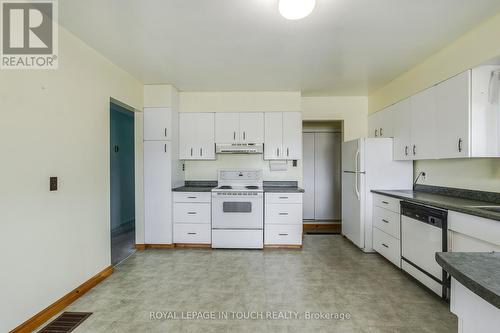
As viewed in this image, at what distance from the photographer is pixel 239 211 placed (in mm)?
3633

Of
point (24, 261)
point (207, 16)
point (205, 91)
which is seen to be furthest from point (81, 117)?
point (205, 91)

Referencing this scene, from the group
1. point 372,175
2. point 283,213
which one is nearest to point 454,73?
point 372,175

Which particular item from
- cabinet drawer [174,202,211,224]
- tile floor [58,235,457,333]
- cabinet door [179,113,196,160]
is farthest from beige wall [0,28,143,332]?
cabinet door [179,113,196,160]

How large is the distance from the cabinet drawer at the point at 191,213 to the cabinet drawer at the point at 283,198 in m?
0.95

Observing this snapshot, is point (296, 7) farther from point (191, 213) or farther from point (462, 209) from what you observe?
point (191, 213)

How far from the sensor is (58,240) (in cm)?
212

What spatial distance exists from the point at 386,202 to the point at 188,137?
3.10 metres

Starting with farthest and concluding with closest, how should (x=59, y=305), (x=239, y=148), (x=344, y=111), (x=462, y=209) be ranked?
1. (x=344, y=111)
2. (x=239, y=148)
3. (x=59, y=305)
4. (x=462, y=209)

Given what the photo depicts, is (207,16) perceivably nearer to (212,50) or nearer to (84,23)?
(212,50)

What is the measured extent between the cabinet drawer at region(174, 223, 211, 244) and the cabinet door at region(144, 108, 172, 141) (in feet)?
4.59

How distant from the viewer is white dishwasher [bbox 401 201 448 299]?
7.18 ft

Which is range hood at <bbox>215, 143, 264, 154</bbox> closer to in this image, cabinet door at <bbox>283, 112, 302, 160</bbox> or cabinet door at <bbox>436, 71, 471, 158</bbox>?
cabinet door at <bbox>283, 112, 302, 160</bbox>

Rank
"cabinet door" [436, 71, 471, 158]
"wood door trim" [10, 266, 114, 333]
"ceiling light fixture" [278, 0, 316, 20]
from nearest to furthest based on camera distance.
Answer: "ceiling light fixture" [278, 0, 316, 20], "wood door trim" [10, 266, 114, 333], "cabinet door" [436, 71, 471, 158]

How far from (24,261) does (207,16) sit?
93.5 inches
